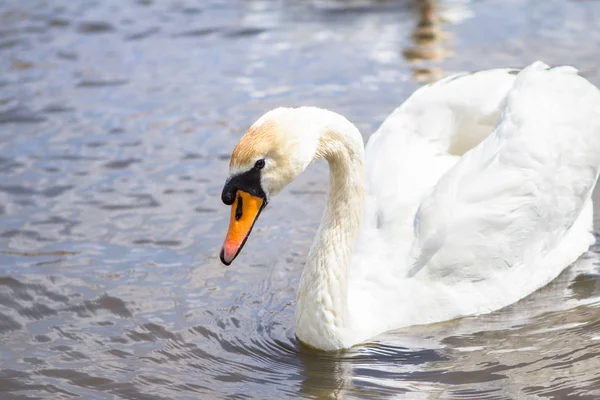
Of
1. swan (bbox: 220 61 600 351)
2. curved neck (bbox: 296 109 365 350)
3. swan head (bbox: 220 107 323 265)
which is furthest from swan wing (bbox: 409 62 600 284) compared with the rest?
swan head (bbox: 220 107 323 265)

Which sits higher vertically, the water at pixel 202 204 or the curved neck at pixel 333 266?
the curved neck at pixel 333 266

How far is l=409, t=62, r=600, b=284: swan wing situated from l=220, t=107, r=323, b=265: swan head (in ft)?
3.46

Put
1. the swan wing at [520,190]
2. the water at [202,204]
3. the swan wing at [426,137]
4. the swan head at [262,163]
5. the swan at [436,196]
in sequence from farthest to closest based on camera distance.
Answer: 1. the swan wing at [426,137]
2. the swan wing at [520,190]
3. the water at [202,204]
4. the swan at [436,196]
5. the swan head at [262,163]

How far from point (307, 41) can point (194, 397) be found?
21.4 feet

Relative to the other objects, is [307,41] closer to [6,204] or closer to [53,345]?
[6,204]

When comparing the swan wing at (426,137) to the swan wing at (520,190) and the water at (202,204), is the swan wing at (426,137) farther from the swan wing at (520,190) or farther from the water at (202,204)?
the water at (202,204)

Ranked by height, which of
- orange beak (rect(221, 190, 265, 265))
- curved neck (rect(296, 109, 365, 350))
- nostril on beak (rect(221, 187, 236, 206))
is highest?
nostril on beak (rect(221, 187, 236, 206))

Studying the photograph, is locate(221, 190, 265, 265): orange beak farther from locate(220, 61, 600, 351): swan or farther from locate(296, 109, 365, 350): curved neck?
locate(296, 109, 365, 350): curved neck

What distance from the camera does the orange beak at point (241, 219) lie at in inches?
191

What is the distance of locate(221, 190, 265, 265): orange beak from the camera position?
15.9 feet

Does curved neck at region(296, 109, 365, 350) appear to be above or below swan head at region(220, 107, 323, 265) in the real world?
below

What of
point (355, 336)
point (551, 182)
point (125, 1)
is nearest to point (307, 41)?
point (125, 1)

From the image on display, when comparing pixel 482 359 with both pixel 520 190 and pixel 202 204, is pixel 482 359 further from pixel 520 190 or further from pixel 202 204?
pixel 202 204

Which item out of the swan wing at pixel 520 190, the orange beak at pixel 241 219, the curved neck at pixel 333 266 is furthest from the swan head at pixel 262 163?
the swan wing at pixel 520 190
